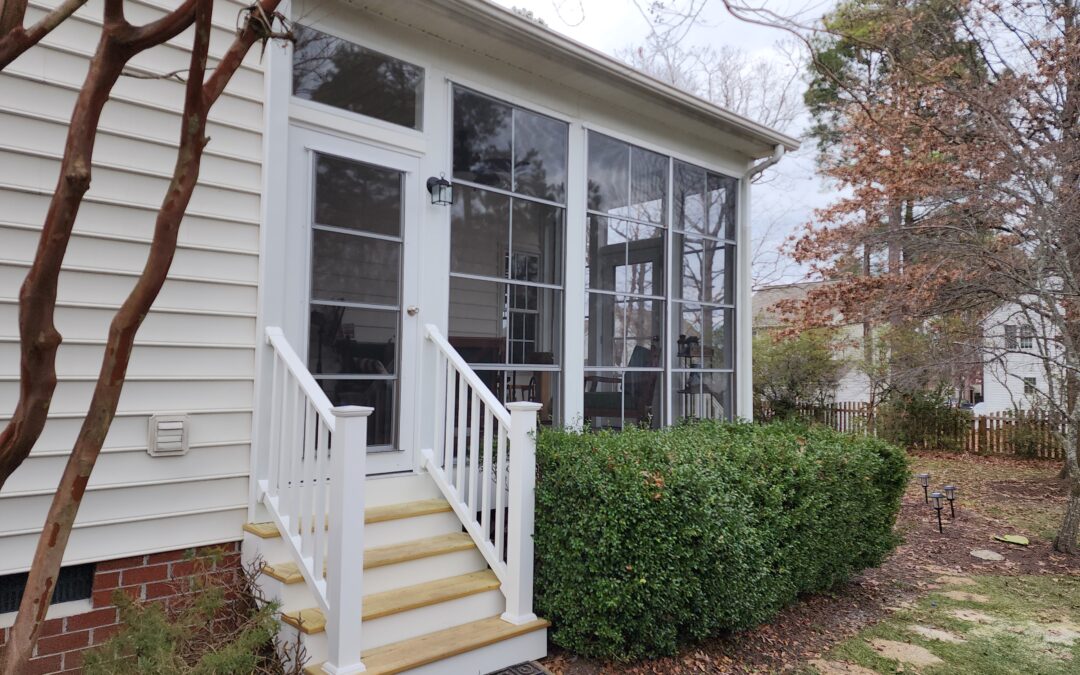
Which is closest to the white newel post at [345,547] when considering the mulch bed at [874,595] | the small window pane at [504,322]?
the mulch bed at [874,595]

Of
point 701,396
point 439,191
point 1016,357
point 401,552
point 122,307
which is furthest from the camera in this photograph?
point 1016,357

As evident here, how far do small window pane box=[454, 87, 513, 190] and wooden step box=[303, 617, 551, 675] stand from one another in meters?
2.59

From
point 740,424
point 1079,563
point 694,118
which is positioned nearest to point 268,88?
point 694,118

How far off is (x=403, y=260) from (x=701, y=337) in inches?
122

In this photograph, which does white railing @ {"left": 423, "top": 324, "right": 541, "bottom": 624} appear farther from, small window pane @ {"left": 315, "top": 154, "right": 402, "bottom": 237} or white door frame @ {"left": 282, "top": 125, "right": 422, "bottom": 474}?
small window pane @ {"left": 315, "top": 154, "right": 402, "bottom": 237}

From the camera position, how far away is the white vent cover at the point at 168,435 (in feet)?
9.44

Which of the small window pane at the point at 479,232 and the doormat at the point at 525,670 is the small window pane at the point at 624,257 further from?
the doormat at the point at 525,670

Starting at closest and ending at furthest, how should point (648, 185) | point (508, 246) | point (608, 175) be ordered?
point (508, 246)
point (608, 175)
point (648, 185)

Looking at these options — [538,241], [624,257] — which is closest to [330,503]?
[538,241]

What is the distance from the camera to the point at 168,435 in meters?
2.91

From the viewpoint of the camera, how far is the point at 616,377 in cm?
510

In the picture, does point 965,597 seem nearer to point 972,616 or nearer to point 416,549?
point 972,616

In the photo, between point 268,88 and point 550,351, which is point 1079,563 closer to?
point 550,351

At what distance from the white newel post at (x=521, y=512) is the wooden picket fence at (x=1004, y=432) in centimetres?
815
